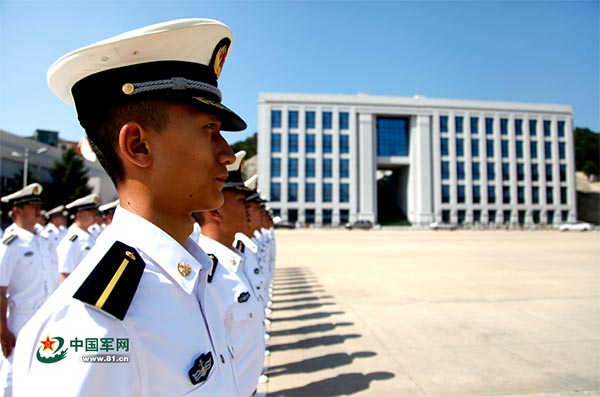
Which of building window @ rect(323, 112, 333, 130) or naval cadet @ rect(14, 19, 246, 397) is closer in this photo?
naval cadet @ rect(14, 19, 246, 397)

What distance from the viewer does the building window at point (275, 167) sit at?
57.8 m

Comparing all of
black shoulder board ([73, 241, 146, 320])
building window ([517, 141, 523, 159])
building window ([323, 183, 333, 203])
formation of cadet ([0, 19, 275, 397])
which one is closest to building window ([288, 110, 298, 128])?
building window ([323, 183, 333, 203])

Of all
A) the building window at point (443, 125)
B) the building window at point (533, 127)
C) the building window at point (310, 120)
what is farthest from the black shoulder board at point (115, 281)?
the building window at point (533, 127)

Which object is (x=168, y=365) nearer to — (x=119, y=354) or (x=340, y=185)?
(x=119, y=354)

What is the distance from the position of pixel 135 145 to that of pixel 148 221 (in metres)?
0.23

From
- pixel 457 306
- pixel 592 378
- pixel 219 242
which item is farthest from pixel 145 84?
pixel 457 306

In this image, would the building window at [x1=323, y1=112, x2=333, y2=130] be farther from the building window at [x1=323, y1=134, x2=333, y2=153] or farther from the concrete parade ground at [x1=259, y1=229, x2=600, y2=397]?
the concrete parade ground at [x1=259, y1=229, x2=600, y2=397]

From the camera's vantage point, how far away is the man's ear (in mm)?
1106

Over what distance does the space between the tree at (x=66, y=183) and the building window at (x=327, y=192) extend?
111 ft

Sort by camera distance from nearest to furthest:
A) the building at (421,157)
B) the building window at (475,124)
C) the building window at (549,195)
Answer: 1. the building at (421,157)
2. the building window at (475,124)
3. the building window at (549,195)

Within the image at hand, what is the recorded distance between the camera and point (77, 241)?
5.51 metres

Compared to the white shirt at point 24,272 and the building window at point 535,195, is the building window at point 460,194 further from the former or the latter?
the white shirt at point 24,272

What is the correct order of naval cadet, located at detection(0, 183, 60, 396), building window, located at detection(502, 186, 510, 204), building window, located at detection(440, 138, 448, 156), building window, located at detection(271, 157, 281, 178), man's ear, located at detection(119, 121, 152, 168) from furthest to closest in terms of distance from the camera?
building window, located at detection(502, 186, 510, 204) < building window, located at detection(440, 138, 448, 156) < building window, located at detection(271, 157, 281, 178) < naval cadet, located at detection(0, 183, 60, 396) < man's ear, located at detection(119, 121, 152, 168)

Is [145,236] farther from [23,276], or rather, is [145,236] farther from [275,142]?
[275,142]
